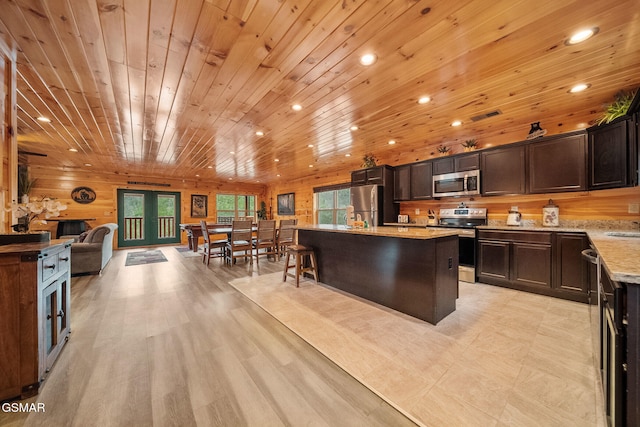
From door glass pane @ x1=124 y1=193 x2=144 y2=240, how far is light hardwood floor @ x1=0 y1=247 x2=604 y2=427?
18.6ft

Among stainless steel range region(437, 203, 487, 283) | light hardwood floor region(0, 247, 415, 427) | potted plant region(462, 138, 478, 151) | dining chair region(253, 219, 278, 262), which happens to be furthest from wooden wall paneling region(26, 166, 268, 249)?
potted plant region(462, 138, 478, 151)

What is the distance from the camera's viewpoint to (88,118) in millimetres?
3254

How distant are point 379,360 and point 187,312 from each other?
7.14 feet

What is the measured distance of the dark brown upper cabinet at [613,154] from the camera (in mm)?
2459

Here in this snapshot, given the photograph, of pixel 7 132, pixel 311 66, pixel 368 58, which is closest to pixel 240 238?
pixel 7 132

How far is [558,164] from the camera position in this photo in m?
3.10

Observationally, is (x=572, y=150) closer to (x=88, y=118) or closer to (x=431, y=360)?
(x=431, y=360)

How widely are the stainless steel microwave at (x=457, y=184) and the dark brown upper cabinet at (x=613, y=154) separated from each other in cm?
123

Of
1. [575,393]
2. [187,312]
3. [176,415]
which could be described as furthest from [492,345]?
[187,312]

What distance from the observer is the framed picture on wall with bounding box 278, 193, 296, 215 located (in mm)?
8883

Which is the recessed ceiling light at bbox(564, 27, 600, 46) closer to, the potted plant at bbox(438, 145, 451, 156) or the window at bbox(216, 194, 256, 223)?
the potted plant at bbox(438, 145, 451, 156)

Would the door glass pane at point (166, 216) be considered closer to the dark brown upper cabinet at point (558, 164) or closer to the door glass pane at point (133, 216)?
the door glass pane at point (133, 216)

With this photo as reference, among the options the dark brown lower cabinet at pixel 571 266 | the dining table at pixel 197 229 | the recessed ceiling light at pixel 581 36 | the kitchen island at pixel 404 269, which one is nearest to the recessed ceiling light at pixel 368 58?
the recessed ceiling light at pixel 581 36

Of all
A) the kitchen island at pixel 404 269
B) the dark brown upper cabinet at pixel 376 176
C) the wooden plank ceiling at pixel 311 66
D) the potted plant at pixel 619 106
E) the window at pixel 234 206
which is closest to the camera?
the wooden plank ceiling at pixel 311 66
